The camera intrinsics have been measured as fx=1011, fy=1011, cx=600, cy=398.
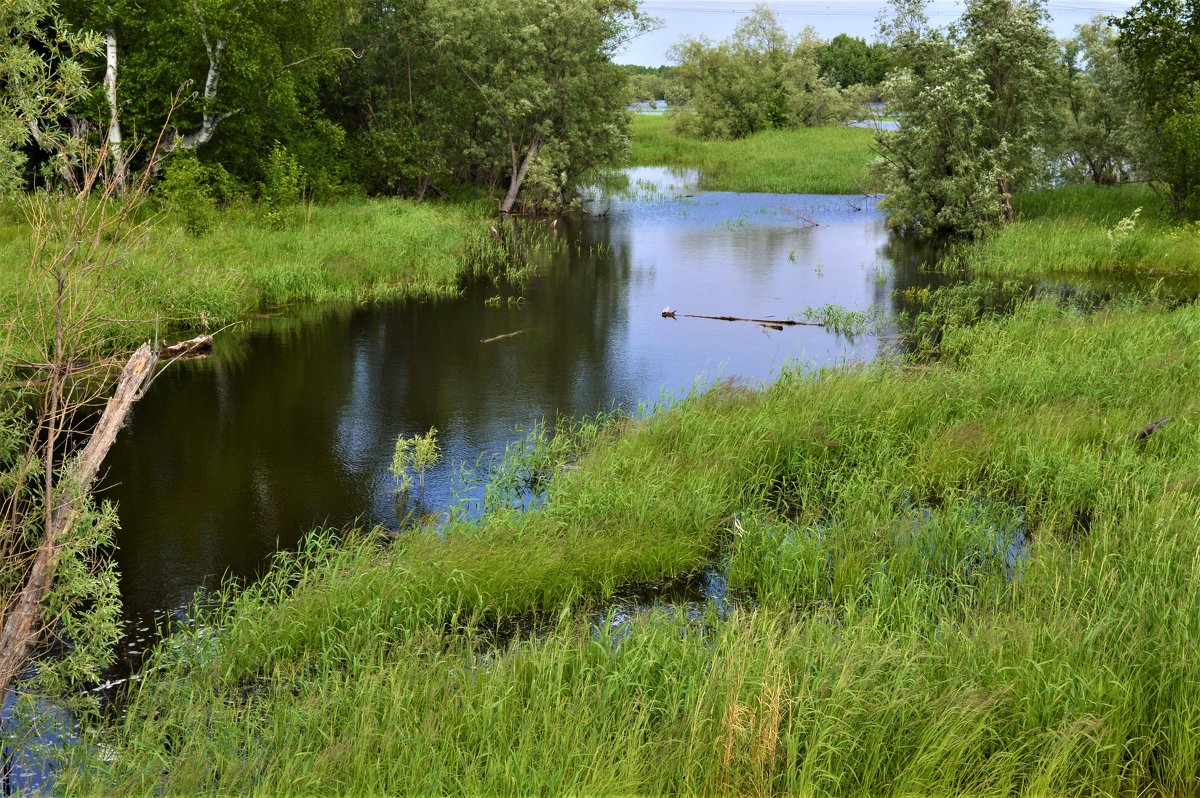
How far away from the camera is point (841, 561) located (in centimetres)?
837

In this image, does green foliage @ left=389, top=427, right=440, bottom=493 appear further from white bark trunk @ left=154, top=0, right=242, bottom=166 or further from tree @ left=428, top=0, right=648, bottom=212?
tree @ left=428, top=0, right=648, bottom=212

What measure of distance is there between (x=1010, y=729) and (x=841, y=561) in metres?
2.82

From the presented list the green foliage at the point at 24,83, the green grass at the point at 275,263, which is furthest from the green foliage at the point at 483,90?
the green foliage at the point at 24,83

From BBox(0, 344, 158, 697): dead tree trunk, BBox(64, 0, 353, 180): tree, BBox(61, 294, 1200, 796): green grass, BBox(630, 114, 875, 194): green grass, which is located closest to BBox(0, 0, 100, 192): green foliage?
BBox(0, 344, 158, 697): dead tree trunk

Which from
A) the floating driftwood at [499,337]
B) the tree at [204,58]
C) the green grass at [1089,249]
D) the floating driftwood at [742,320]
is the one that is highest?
the tree at [204,58]

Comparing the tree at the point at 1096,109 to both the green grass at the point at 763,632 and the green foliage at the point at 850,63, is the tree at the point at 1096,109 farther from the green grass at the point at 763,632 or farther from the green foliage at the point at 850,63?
the green foliage at the point at 850,63

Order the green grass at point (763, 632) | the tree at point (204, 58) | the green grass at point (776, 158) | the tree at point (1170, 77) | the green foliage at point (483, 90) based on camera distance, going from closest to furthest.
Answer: the green grass at point (763, 632) < the tree at point (204, 58) < the tree at point (1170, 77) < the green foliage at point (483, 90) < the green grass at point (776, 158)

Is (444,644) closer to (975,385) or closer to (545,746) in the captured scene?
(545,746)

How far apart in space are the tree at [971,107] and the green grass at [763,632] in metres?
18.9

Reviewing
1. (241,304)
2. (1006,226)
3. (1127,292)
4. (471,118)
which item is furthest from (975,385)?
(471,118)

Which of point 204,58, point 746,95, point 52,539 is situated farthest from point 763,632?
point 746,95

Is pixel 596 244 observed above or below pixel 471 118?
below

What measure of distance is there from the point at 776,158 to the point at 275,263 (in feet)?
112

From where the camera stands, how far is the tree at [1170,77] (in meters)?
25.7
